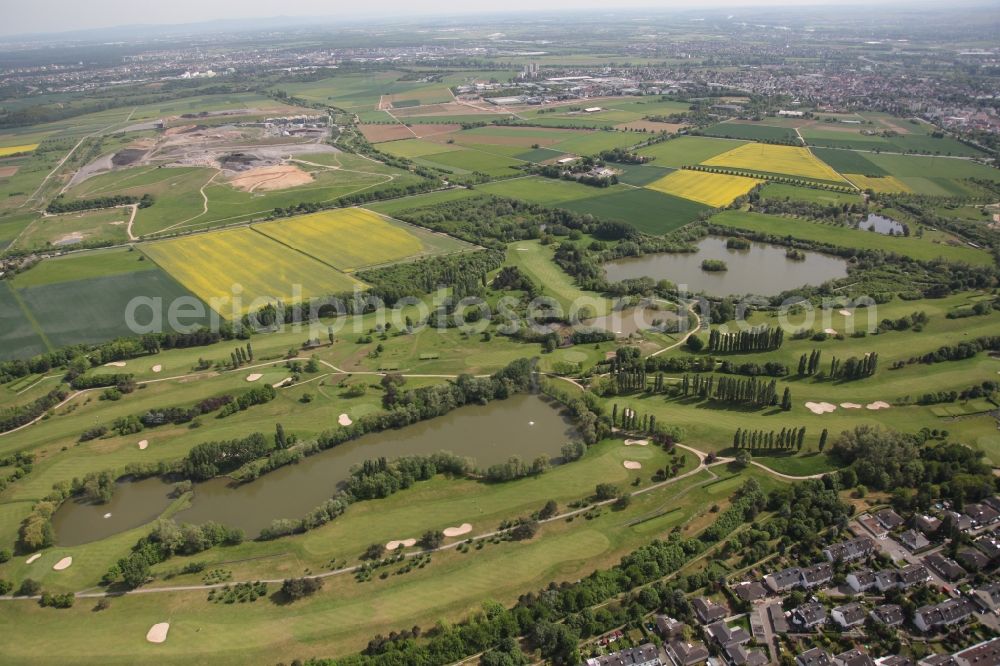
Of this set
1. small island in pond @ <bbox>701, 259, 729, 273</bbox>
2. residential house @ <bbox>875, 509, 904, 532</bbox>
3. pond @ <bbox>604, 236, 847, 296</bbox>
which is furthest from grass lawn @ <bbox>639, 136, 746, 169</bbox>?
residential house @ <bbox>875, 509, 904, 532</bbox>

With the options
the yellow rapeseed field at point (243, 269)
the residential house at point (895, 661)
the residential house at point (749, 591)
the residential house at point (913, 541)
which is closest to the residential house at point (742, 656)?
the residential house at point (749, 591)

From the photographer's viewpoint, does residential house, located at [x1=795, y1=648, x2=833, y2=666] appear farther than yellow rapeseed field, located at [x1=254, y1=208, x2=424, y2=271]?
No

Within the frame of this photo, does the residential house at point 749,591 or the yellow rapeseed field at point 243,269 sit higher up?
the yellow rapeseed field at point 243,269

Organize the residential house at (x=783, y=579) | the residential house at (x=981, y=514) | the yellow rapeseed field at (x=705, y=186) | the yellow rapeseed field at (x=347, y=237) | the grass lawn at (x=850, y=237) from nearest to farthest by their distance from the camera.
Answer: the residential house at (x=783, y=579) → the residential house at (x=981, y=514) → the grass lawn at (x=850, y=237) → the yellow rapeseed field at (x=347, y=237) → the yellow rapeseed field at (x=705, y=186)

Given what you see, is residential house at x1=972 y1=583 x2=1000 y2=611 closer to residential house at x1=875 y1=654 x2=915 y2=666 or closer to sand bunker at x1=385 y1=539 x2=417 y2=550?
residential house at x1=875 y1=654 x2=915 y2=666

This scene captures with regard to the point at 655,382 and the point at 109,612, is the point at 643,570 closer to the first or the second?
the point at 655,382

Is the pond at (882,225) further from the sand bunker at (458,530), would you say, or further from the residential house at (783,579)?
the sand bunker at (458,530)
